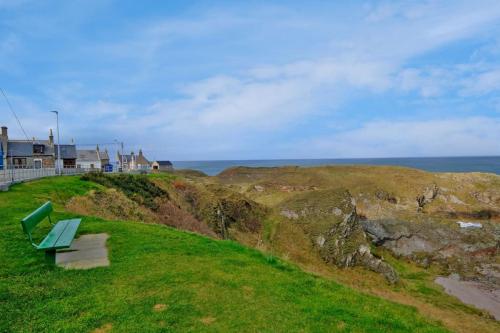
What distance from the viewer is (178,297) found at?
28.8 feet

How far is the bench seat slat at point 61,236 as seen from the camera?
35.9 feet

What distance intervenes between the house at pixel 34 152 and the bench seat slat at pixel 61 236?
53.3 meters

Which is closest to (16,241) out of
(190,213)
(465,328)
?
(465,328)

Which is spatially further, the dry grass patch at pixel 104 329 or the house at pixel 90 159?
the house at pixel 90 159

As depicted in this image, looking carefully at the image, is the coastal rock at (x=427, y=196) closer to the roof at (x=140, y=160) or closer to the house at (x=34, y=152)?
the house at (x=34, y=152)

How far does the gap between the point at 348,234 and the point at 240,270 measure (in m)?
32.7

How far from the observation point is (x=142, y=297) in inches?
343

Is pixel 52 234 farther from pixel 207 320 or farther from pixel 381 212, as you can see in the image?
pixel 381 212

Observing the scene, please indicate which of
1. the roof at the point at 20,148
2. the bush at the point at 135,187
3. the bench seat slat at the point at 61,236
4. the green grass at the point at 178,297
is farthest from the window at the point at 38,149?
the green grass at the point at 178,297

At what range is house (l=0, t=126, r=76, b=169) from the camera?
Answer: 62.1 metres

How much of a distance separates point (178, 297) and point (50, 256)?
16.3 feet

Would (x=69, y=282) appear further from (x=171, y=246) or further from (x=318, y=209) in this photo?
(x=318, y=209)

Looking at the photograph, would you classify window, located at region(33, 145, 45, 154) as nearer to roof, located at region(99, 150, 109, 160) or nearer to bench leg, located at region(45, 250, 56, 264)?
roof, located at region(99, 150, 109, 160)

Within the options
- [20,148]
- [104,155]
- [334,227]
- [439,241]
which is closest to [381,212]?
[439,241]
